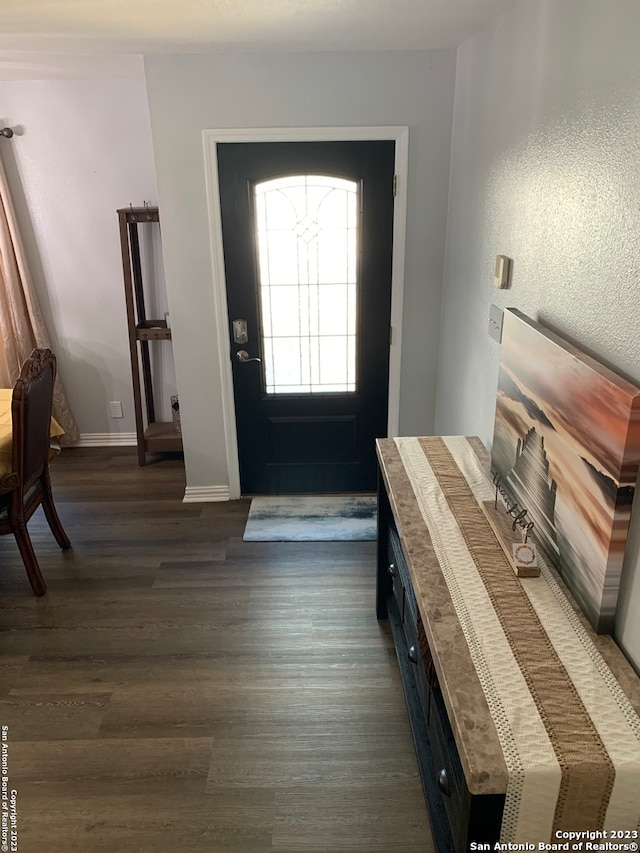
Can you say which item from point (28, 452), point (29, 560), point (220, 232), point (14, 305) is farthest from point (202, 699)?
point (14, 305)

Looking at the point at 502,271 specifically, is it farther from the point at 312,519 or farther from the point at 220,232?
the point at 312,519

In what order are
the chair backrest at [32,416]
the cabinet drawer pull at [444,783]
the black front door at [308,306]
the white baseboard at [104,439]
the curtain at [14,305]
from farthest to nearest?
the white baseboard at [104,439], the curtain at [14,305], the black front door at [308,306], the chair backrest at [32,416], the cabinet drawer pull at [444,783]

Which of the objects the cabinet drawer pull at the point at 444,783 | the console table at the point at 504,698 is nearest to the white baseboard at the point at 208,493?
the console table at the point at 504,698

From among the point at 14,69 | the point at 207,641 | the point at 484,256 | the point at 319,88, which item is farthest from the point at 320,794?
the point at 14,69

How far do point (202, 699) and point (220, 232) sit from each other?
7.21ft

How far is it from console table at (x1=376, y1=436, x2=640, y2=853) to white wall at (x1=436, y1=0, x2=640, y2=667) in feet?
0.58

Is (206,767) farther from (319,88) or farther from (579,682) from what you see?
(319,88)

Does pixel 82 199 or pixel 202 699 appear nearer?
pixel 202 699

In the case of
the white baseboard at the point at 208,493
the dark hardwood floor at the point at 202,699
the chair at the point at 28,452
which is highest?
the chair at the point at 28,452

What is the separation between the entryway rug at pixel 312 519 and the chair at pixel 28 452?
105 centimetres

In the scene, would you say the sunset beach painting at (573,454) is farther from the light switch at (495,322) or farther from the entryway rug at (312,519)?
the entryway rug at (312,519)

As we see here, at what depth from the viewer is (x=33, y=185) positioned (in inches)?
158

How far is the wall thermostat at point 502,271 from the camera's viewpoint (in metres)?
2.30

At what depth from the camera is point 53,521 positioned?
129 inches
